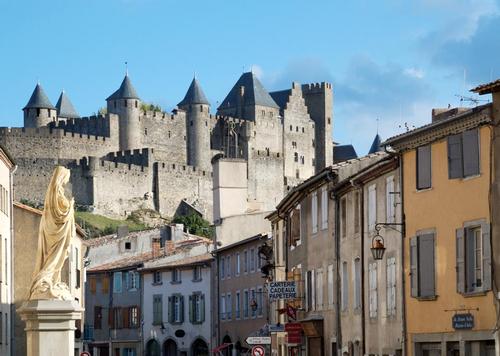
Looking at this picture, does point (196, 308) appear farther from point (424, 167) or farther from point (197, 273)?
point (424, 167)

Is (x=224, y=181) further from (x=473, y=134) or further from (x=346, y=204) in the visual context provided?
(x=473, y=134)

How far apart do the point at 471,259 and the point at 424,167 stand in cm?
311

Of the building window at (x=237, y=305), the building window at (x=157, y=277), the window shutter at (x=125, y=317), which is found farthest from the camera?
the window shutter at (x=125, y=317)

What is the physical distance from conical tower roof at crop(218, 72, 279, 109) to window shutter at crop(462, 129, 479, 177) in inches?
6012

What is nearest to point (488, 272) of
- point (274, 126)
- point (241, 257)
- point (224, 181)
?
point (241, 257)

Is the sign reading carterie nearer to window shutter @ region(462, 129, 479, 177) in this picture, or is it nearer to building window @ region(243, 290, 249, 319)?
window shutter @ region(462, 129, 479, 177)

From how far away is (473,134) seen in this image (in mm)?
26344

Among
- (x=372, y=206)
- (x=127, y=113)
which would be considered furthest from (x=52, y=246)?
(x=127, y=113)

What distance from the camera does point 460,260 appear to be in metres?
26.9

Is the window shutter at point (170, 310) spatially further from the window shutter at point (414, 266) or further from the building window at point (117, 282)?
the window shutter at point (414, 266)

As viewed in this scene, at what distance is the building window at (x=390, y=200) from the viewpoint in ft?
104

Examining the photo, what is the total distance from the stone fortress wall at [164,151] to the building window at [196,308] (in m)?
73.7

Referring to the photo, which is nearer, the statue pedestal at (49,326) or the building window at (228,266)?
the statue pedestal at (49,326)

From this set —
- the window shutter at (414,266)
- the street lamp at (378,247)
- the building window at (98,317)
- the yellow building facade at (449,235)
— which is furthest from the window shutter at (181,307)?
the window shutter at (414,266)
